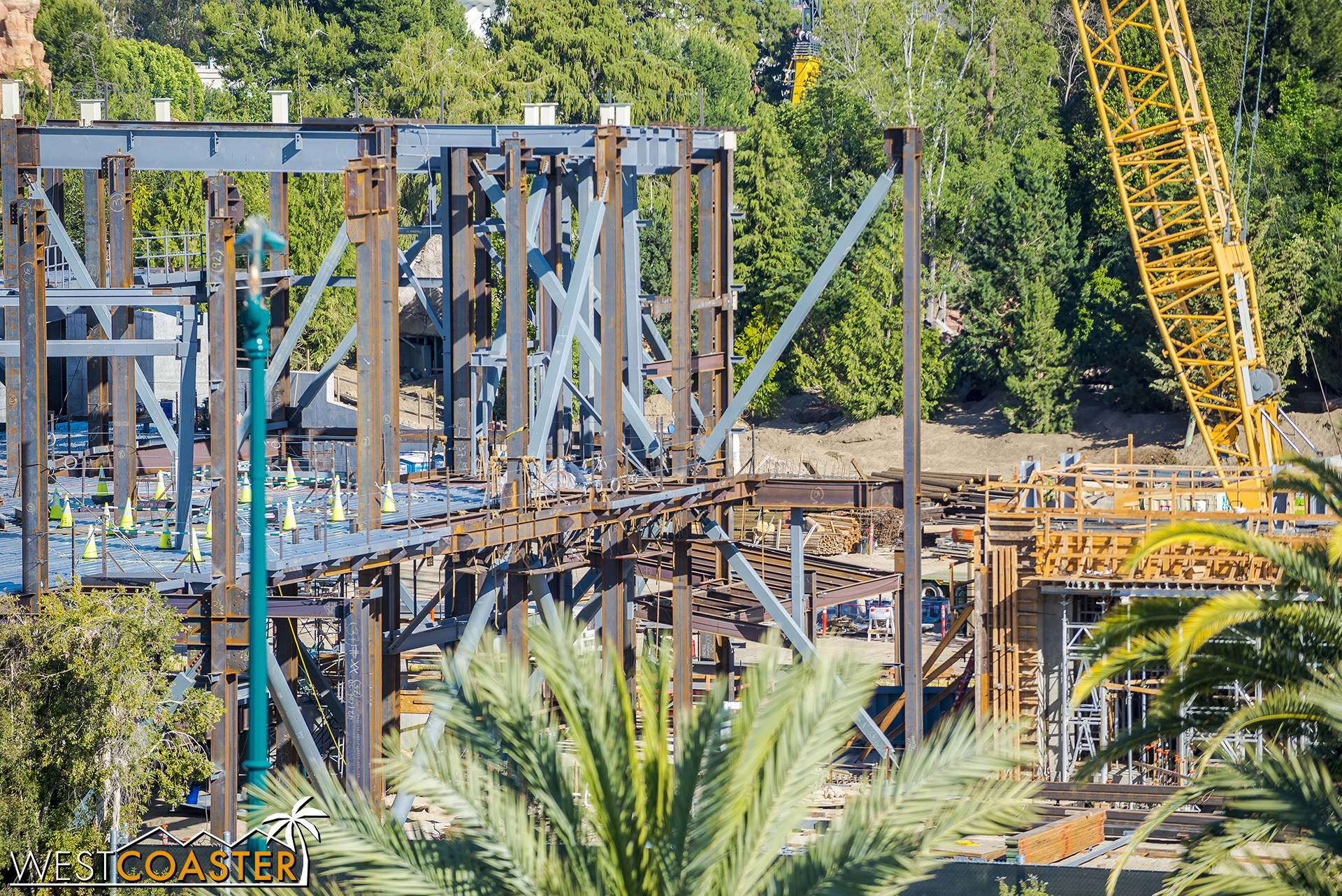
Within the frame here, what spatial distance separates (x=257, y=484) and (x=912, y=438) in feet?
58.1

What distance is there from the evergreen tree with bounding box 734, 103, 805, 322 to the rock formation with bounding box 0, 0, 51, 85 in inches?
1209

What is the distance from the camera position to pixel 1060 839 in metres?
23.7

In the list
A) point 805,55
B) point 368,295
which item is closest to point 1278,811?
point 368,295

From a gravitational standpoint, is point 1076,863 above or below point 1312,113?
below

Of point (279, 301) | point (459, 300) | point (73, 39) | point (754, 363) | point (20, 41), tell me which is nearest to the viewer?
point (459, 300)

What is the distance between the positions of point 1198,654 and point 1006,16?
237ft

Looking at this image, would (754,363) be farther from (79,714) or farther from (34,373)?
Answer: (79,714)

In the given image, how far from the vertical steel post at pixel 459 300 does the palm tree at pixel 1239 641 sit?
1574 cm

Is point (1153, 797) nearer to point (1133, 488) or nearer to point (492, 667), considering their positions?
point (1133, 488)

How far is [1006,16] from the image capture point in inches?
3250

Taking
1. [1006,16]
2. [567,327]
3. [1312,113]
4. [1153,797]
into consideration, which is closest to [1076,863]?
[1153,797]

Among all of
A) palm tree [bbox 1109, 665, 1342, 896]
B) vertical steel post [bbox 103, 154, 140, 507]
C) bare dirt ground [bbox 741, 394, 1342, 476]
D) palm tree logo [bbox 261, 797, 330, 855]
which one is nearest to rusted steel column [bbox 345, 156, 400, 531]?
vertical steel post [bbox 103, 154, 140, 507]

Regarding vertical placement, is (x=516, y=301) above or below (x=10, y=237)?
below

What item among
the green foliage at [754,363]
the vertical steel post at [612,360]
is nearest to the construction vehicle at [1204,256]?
the green foliage at [754,363]
